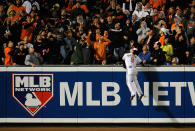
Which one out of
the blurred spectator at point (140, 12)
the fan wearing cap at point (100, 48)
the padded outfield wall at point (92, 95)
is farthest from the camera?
the blurred spectator at point (140, 12)

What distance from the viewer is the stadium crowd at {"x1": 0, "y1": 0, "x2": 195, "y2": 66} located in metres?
14.8

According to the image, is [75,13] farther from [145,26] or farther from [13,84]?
[13,84]

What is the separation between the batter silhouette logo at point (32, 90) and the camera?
13367 mm

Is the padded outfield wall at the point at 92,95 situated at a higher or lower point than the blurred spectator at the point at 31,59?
lower

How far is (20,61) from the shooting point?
45.5 ft

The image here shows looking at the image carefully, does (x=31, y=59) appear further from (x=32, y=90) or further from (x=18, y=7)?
(x=18, y=7)

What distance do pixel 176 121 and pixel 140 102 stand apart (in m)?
1.34

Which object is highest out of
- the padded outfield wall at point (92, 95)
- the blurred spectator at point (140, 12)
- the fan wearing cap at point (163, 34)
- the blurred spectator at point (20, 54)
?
the blurred spectator at point (140, 12)

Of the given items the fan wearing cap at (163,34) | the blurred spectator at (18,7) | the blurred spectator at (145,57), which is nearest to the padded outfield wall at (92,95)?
the blurred spectator at (145,57)

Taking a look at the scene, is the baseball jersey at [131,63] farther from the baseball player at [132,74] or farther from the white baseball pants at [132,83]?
the white baseball pants at [132,83]

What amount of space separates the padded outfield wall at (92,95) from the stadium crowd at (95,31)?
2.05ft

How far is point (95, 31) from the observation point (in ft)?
55.4

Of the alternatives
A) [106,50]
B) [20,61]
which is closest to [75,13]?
[106,50]

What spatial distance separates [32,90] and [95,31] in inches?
183
